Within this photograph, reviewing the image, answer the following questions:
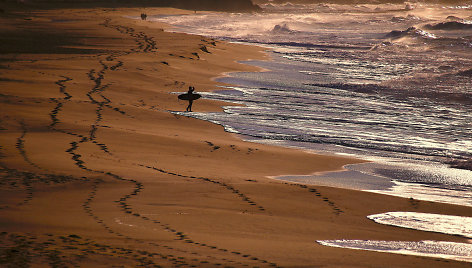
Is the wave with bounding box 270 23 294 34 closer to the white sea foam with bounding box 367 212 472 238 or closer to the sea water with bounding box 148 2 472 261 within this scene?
the sea water with bounding box 148 2 472 261

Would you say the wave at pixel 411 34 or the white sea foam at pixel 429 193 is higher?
the wave at pixel 411 34

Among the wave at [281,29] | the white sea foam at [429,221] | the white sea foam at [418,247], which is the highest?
the wave at [281,29]

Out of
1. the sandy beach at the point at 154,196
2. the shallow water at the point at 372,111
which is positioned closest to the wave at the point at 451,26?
the shallow water at the point at 372,111

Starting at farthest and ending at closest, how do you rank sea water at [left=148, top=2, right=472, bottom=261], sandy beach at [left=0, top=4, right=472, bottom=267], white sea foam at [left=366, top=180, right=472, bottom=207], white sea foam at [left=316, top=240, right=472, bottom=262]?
sea water at [left=148, top=2, right=472, bottom=261]
white sea foam at [left=366, top=180, right=472, bottom=207]
white sea foam at [left=316, top=240, right=472, bottom=262]
sandy beach at [left=0, top=4, right=472, bottom=267]

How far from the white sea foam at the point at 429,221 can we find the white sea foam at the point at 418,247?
0.66 m

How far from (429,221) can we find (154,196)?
355cm

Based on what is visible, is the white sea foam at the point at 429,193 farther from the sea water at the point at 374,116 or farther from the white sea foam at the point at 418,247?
the white sea foam at the point at 418,247

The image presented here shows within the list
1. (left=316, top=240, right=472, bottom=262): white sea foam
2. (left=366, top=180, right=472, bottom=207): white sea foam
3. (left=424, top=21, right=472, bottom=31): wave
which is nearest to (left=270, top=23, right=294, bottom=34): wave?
(left=424, top=21, right=472, bottom=31): wave

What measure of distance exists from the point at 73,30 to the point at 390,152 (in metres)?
27.8

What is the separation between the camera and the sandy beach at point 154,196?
6141 mm

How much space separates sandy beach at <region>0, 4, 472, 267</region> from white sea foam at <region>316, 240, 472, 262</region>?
0.67ft

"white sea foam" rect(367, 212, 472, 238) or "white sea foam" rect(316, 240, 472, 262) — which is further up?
"white sea foam" rect(316, 240, 472, 262)

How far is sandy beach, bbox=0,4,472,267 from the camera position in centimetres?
614

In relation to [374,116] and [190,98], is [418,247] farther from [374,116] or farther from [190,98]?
[374,116]
